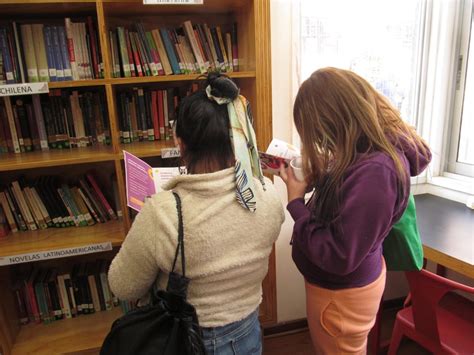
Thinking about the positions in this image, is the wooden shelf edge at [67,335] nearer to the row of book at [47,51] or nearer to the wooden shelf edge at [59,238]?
the wooden shelf edge at [59,238]

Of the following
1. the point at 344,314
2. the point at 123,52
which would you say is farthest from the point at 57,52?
the point at 344,314

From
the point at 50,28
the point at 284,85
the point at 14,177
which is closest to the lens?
the point at 50,28

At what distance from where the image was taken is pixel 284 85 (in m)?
1.82

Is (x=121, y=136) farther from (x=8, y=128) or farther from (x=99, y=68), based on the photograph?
(x=8, y=128)

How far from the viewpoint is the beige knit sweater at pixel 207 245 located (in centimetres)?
89

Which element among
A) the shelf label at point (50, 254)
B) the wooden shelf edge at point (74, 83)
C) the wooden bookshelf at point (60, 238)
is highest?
the wooden shelf edge at point (74, 83)

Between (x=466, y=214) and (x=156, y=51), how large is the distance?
170 centimetres

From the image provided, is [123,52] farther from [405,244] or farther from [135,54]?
[405,244]

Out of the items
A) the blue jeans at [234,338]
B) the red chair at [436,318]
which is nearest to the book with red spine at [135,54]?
the blue jeans at [234,338]

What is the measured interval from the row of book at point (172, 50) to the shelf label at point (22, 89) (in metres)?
0.34

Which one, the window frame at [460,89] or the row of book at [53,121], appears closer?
the row of book at [53,121]

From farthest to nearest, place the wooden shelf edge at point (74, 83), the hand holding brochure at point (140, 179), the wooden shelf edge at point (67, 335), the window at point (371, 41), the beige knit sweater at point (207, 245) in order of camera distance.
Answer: the window at point (371, 41), the wooden shelf edge at point (67, 335), the wooden shelf edge at point (74, 83), the hand holding brochure at point (140, 179), the beige knit sweater at point (207, 245)

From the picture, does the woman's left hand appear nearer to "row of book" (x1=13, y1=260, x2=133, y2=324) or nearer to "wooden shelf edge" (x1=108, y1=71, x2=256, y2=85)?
"wooden shelf edge" (x1=108, y1=71, x2=256, y2=85)

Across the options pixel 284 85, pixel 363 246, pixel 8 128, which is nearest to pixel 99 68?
pixel 8 128
